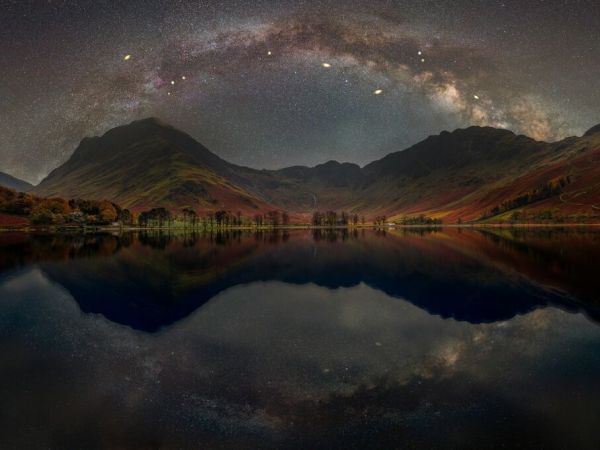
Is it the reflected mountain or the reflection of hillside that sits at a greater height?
the reflection of hillside

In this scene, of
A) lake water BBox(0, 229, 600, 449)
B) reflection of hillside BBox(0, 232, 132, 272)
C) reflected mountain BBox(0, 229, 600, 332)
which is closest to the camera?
lake water BBox(0, 229, 600, 449)

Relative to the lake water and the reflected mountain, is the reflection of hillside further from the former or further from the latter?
the lake water

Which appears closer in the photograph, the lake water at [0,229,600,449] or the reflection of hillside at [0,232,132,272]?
the lake water at [0,229,600,449]

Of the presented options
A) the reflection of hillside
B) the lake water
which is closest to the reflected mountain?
the lake water

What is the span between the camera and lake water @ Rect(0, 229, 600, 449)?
1166 cm

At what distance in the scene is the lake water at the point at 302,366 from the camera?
1166cm

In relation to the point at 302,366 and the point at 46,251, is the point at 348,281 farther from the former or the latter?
the point at 46,251

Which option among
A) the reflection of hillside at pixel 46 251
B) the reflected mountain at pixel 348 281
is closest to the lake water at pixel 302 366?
the reflected mountain at pixel 348 281

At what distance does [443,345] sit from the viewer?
2064cm

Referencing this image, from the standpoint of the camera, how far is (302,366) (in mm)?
17328

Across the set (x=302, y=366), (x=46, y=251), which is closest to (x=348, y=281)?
(x=302, y=366)

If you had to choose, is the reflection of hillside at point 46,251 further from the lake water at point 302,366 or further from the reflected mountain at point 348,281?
the lake water at point 302,366

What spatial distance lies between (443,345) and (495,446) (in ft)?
33.1

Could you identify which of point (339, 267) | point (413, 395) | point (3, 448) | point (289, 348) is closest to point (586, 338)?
point (413, 395)
